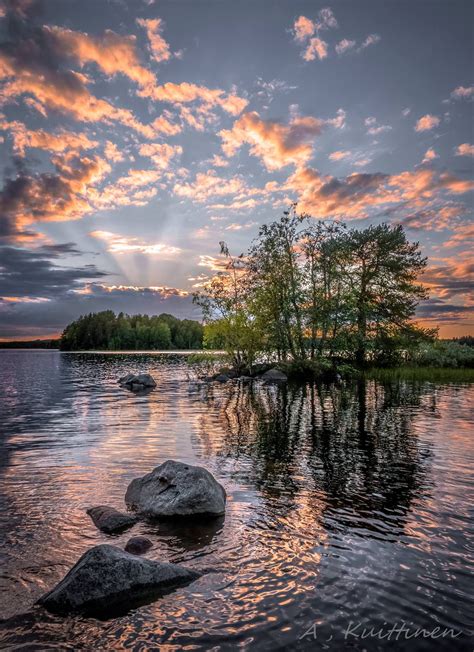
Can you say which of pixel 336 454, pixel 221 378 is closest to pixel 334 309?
pixel 221 378

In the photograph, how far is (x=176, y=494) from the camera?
9.60 meters

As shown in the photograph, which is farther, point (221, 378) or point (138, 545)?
point (221, 378)

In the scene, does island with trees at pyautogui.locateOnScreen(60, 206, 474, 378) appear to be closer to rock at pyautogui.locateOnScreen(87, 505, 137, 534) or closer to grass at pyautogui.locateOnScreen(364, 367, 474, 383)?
grass at pyautogui.locateOnScreen(364, 367, 474, 383)

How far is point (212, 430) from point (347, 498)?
10.0m

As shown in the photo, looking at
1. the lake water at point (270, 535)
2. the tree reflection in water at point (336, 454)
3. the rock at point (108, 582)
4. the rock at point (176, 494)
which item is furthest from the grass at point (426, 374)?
the rock at point (108, 582)

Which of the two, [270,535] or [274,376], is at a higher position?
[270,535]

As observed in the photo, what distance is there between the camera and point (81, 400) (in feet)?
103

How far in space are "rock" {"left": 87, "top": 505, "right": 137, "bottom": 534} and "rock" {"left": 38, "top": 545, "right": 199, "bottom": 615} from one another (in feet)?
6.83

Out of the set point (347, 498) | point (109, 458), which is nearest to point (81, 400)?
point (109, 458)

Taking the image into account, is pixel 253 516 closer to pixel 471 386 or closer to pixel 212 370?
pixel 471 386

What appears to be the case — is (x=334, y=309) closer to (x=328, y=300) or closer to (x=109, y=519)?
(x=328, y=300)

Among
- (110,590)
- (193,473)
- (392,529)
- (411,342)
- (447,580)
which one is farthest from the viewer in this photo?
(411,342)

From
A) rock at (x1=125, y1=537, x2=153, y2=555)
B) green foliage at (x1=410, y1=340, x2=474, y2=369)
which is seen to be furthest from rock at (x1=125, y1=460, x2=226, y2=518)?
green foliage at (x1=410, y1=340, x2=474, y2=369)

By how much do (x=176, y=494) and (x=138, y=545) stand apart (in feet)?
6.24
